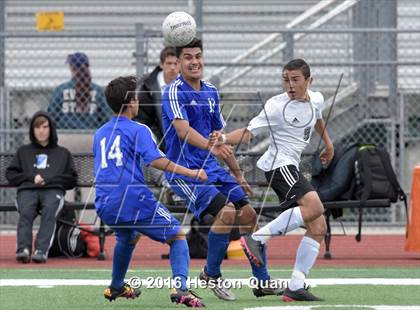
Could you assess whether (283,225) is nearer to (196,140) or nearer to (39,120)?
(196,140)

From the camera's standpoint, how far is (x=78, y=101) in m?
14.9

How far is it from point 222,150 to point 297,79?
2.62ft

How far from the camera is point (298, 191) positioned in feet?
29.1

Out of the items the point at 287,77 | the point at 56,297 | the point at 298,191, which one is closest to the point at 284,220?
the point at 298,191

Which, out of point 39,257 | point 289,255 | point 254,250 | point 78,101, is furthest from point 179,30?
point 78,101

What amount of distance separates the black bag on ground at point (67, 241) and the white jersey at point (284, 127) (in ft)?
14.4

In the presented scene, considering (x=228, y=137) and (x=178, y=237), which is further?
(x=228, y=137)

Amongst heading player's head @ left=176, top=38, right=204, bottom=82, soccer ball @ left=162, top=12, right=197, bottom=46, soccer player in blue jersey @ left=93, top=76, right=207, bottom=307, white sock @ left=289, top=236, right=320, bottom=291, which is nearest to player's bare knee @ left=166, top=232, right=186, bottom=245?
soccer player in blue jersey @ left=93, top=76, right=207, bottom=307

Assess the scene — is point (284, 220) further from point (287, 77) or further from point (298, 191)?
point (287, 77)

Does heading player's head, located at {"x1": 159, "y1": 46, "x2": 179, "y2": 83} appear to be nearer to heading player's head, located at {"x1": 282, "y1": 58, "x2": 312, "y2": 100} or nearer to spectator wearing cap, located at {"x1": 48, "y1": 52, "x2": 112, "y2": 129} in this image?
spectator wearing cap, located at {"x1": 48, "y1": 52, "x2": 112, "y2": 129}

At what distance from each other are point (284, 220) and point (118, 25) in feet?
27.7

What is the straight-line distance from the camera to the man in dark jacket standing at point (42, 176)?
→ 41.7 feet

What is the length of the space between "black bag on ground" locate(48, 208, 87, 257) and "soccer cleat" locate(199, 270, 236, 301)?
4006 millimetres

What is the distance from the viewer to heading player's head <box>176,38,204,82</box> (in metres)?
9.14
